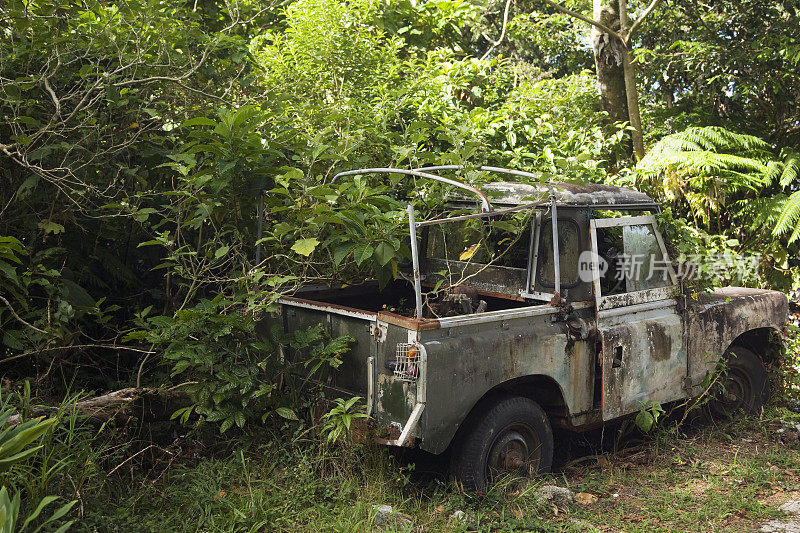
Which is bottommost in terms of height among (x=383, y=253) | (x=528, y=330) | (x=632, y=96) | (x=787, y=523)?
(x=787, y=523)

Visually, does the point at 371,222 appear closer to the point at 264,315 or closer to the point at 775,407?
the point at 264,315

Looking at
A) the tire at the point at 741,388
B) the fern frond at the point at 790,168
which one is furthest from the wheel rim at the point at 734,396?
the fern frond at the point at 790,168

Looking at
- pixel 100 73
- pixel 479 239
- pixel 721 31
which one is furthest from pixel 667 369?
pixel 721 31

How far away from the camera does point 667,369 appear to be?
518cm

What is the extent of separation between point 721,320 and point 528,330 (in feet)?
6.83

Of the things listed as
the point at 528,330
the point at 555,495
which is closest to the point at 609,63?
the point at 528,330

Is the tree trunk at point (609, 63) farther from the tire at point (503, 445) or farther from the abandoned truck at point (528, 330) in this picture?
the tire at point (503, 445)

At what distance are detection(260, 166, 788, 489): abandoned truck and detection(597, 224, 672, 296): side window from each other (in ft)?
0.04

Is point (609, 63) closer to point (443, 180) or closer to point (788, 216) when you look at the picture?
point (788, 216)

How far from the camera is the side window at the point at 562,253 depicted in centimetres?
477

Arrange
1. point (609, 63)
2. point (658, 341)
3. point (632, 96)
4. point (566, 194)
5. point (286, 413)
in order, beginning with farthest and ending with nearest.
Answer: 1. point (609, 63)
2. point (632, 96)
3. point (658, 341)
4. point (566, 194)
5. point (286, 413)

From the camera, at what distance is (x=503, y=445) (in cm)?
439

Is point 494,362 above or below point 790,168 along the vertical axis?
below

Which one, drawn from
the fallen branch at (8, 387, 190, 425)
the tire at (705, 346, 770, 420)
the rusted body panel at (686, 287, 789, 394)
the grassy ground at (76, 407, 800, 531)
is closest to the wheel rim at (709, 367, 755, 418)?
the tire at (705, 346, 770, 420)
